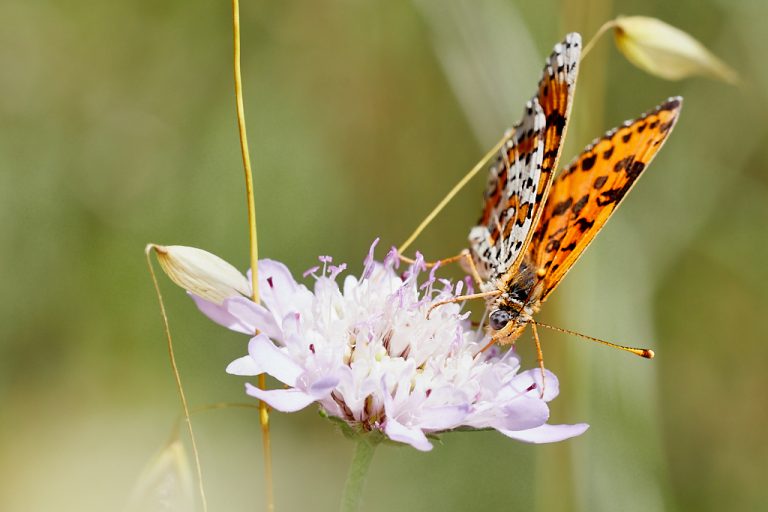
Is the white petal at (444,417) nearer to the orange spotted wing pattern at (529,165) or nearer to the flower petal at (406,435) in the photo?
the flower petal at (406,435)

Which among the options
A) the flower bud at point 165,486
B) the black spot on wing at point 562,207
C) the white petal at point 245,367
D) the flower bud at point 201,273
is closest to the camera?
the flower bud at point 165,486

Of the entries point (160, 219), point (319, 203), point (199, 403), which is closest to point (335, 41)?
point (319, 203)

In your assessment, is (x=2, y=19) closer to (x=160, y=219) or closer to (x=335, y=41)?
(x=160, y=219)

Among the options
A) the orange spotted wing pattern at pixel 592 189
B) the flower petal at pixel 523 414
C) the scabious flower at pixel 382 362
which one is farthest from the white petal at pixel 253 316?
the orange spotted wing pattern at pixel 592 189

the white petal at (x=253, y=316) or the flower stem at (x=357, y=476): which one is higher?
the white petal at (x=253, y=316)

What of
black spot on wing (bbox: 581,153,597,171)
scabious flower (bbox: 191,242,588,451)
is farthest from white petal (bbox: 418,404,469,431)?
black spot on wing (bbox: 581,153,597,171)

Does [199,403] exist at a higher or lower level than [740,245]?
lower

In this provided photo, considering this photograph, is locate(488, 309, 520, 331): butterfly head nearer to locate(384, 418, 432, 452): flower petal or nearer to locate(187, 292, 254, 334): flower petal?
locate(384, 418, 432, 452): flower petal
